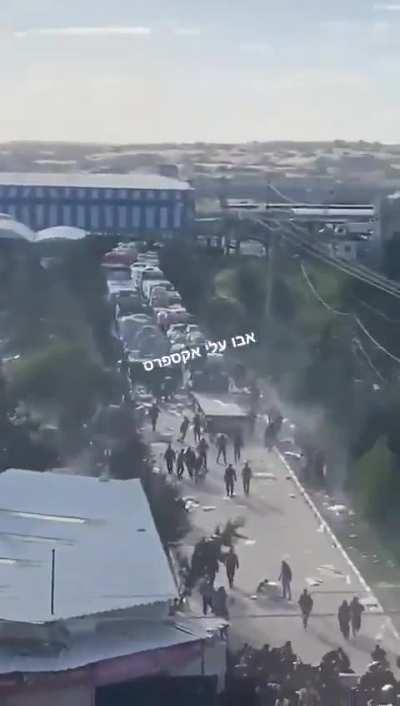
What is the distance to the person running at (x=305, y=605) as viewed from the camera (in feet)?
12.2

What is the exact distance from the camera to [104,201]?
5129mm

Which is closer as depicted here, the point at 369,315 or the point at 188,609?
the point at 188,609

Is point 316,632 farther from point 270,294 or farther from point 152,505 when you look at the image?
point 270,294

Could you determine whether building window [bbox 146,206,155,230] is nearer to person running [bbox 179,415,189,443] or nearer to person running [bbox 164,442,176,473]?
person running [bbox 179,415,189,443]

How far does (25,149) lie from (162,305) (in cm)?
79

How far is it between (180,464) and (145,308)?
93 cm

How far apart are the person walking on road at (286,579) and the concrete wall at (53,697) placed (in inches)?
35.5

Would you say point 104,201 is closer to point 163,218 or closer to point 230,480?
point 163,218

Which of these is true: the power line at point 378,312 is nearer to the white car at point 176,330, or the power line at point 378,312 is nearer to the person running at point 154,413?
the white car at point 176,330

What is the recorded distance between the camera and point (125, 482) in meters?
4.23

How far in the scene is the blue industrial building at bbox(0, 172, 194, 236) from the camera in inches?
200

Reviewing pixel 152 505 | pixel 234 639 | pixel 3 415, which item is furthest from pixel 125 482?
pixel 234 639

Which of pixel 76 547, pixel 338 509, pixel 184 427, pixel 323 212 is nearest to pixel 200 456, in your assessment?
pixel 184 427

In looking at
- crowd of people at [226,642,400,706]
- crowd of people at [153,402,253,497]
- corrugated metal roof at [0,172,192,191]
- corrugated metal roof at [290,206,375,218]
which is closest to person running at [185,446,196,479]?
crowd of people at [153,402,253,497]
